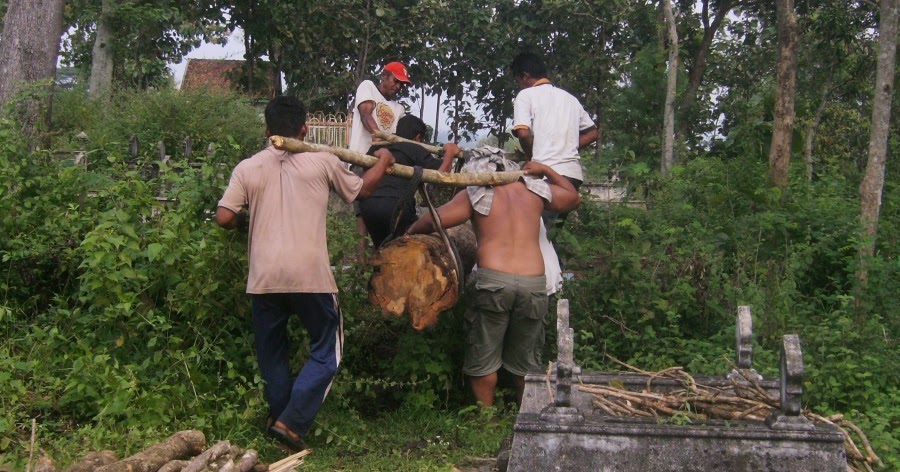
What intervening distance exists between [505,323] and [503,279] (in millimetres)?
339

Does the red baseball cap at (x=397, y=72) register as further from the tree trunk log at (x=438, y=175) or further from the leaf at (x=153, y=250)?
the leaf at (x=153, y=250)

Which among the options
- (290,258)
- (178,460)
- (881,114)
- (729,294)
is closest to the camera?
(178,460)

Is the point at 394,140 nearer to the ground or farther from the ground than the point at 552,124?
nearer to the ground

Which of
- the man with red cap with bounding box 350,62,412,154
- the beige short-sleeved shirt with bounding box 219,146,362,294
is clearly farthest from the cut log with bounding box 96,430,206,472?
the man with red cap with bounding box 350,62,412,154

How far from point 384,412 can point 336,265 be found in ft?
3.52

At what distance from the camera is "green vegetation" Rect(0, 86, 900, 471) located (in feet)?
17.7

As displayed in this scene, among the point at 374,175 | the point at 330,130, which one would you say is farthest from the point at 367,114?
the point at 330,130

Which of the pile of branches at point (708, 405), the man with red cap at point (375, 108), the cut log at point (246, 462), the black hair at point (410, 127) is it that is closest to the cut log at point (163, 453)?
the cut log at point (246, 462)

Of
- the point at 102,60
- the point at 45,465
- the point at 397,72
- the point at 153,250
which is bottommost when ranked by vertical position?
the point at 45,465

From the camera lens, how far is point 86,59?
72.7ft

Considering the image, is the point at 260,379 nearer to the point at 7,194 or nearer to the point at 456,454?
the point at 456,454

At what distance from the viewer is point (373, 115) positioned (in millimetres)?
7480

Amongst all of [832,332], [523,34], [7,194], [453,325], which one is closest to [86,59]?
[523,34]

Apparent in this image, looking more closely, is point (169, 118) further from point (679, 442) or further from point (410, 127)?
point (679, 442)
